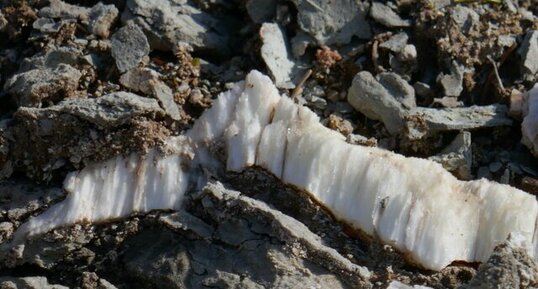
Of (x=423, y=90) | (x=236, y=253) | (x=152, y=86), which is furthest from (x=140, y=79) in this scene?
(x=423, y=90)

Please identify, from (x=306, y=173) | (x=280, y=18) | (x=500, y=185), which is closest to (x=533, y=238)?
(x=500, y=185)

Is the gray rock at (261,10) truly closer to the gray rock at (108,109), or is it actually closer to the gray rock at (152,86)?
the gray rock at (152,86)

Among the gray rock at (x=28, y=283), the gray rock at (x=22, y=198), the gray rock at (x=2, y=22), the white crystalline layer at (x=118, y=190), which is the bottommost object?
the gray rock at (x=28, y=283)

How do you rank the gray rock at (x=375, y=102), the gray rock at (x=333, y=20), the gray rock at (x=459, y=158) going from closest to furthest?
1. the gray rock at (x=459, y=158)
2. the gray rock at (x=375, y=102)
3. the gray rock at (x=333, y=20)

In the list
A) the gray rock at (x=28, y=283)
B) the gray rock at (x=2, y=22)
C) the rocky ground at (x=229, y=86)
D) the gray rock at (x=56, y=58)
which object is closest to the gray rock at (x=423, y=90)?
the rocky ground at (x=229, y=86)

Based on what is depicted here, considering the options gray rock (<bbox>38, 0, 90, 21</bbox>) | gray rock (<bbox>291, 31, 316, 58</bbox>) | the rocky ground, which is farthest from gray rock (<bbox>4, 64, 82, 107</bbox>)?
gray rock (<bbox>291, 31, 316, 58</bbox>)

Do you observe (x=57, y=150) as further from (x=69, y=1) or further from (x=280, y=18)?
(x=280, y=18)
